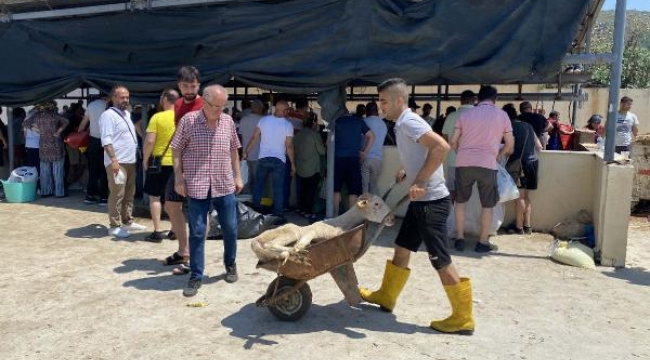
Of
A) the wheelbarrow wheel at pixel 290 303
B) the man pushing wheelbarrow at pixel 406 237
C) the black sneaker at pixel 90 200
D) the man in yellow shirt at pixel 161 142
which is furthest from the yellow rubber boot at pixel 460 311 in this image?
the black sneaker at pixel 90 200

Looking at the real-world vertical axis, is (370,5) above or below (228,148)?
above

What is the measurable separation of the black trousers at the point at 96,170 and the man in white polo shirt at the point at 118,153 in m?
2.07

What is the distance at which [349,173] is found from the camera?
7582 mm

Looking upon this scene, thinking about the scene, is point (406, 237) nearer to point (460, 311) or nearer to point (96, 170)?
point (460, 311)

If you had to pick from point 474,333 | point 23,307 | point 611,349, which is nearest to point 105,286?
point 23,307

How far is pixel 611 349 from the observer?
3.92 metres

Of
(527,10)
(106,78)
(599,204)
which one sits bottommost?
(599,204)

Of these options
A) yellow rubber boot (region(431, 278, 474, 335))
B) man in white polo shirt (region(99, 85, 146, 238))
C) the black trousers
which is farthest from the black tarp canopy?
yellow rubber boot (region(431, 278, 474, 335))

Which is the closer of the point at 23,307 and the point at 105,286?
the point at 23,307

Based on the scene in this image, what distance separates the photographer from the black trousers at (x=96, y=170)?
8.73 m

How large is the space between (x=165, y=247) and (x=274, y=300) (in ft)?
8.87

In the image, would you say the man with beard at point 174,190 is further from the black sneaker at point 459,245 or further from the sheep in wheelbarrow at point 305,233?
the black sneaker at point 459,245

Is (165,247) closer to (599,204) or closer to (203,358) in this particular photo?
(203,358)

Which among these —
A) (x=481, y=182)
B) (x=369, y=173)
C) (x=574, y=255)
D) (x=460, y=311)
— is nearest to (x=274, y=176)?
(x=369, y=173)
